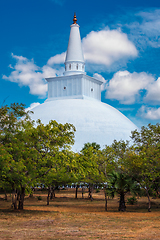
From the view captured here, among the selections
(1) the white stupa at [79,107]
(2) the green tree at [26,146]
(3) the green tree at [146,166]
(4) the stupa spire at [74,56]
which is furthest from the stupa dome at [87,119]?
(2) the green tree at [26,146]

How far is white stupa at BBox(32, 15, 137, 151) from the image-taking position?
4947cm

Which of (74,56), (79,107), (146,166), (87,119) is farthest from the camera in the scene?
(74,56)

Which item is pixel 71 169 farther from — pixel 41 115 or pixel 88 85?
pixel 88 85

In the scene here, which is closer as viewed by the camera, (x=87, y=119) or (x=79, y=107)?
(x=87, y=119)

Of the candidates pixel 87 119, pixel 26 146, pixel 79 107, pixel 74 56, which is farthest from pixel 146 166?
pixel 74 56

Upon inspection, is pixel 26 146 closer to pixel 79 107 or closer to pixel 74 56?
pixel 79 107

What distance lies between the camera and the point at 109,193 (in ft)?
79.4

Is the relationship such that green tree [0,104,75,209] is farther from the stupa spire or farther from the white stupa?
the stupa spire

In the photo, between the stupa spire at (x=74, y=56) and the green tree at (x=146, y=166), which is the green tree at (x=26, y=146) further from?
the stupa spire at (x=74, y=56)

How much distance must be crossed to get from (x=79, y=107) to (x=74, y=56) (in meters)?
11.6

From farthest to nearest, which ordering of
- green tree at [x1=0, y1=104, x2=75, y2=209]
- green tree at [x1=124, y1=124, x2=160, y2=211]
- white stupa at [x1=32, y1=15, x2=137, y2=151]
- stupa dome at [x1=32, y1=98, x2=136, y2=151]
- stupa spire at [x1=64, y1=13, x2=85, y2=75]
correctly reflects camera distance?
1. stupa spire at [x1=64, y1=13, x2=85, y2=75]
2. white stupa at [x1=32, y1=15, x2=137, y2=151]
3. stupa dome at [x1=32, y1=98, x2=136, y2=151]
4. green tree at [x1=124, y1=124, x2=160, y2=211]
5. green tree at [x1=0, y1=104, x2=75, y2=209]

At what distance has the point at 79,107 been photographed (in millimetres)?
52719

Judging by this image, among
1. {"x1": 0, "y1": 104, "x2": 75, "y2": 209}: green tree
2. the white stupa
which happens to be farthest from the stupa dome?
{"x1": 0, "y1": 104, "x2": 75, "y2": 209}: green tree

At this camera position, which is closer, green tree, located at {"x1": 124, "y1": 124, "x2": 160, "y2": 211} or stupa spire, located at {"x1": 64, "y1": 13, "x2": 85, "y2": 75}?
green tree, located at {"x1": 124, "y1": 124, "x2": 160, "y2": 211}
